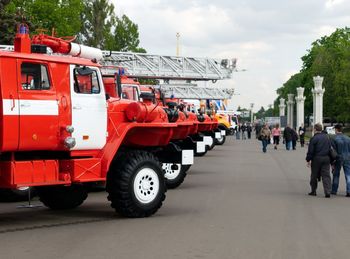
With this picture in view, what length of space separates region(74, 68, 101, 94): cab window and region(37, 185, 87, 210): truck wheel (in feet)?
7.45

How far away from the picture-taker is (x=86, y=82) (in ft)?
38.6

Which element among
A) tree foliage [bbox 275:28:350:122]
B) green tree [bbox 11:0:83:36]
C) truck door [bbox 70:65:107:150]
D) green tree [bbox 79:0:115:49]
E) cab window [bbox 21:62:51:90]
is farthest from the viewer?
tree foliage [bbox 275:28:350:122]

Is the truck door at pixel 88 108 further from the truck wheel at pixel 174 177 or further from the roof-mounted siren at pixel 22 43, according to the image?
the truck wheel at pixel 174 177

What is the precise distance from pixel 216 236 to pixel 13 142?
3395 millimetres

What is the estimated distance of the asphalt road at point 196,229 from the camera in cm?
917

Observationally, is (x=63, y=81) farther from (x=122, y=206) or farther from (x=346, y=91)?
(x=346, y=91)

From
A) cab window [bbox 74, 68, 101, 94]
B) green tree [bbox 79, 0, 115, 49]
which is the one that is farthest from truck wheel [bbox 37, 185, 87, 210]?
green tree [bbox 79, 0, 115, 49]

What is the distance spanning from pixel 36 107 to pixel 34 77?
0.52m

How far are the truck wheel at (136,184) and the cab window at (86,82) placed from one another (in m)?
1.37

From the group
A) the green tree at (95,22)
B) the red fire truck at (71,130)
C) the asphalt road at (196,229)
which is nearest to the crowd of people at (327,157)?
the asphalt road at (196,229)

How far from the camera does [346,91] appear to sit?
272 feet

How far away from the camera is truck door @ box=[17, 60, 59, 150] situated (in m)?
10.6

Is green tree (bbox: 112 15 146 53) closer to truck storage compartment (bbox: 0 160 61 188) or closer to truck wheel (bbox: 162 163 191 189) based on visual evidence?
truck wheel (bbox: 162 163 191 189)

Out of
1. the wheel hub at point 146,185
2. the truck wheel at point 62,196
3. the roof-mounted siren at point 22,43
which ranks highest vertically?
the roof-mounted siren at point 22,43
